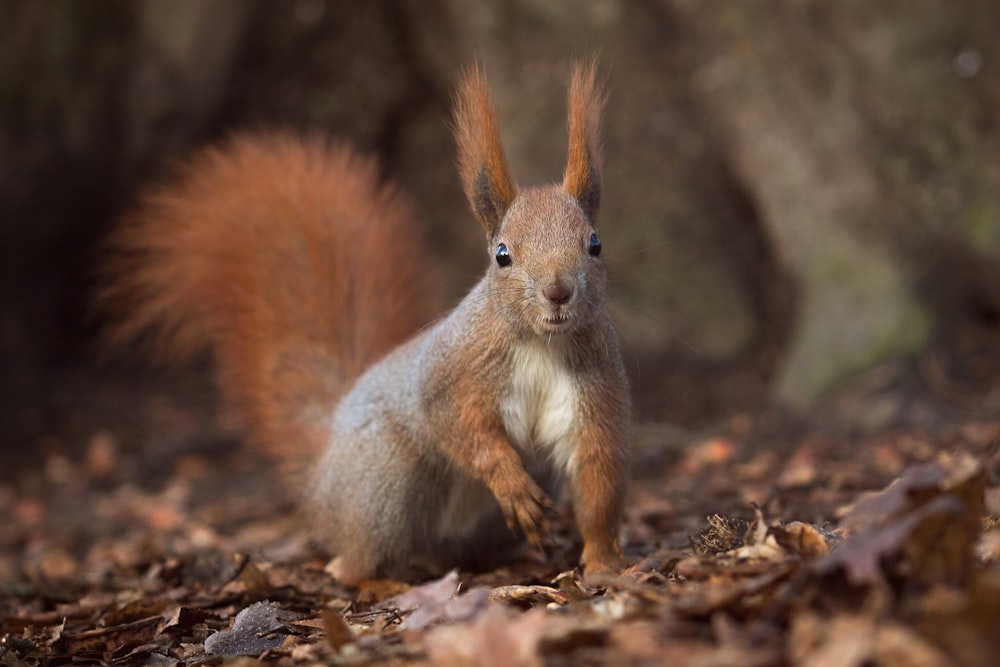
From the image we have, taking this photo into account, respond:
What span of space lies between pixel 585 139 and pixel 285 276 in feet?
4.53

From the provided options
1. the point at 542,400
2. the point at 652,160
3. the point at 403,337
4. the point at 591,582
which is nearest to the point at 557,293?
the point at 542,400

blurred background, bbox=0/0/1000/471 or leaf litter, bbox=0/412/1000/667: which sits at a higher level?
blurred background, bbox=0/0/1000/471

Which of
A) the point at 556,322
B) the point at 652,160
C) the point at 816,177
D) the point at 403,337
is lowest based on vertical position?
the point at 556,322

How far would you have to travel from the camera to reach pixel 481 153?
2.79 m

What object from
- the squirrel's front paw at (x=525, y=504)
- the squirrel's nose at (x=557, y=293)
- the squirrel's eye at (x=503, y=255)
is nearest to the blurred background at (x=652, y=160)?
the squirrel's eye at (x=503, y=255)

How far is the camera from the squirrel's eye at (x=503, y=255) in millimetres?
2686

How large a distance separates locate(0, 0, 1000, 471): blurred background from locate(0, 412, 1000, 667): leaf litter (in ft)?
2.79

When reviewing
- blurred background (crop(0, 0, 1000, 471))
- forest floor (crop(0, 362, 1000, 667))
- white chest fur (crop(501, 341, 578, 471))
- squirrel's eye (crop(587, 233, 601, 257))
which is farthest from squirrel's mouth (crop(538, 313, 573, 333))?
blurred background (crop(0, 0, 1000, 471))

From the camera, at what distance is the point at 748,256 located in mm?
6074

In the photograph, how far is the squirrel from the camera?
106 inches

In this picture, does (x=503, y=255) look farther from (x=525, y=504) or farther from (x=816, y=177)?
(x=816, y=177)

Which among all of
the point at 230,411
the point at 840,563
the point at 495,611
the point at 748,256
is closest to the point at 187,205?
the point at 230,411

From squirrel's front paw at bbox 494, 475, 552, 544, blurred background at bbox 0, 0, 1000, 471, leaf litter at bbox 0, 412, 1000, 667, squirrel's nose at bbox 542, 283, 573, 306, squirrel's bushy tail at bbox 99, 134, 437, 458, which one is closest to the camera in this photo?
leaf litter at bbox 0, 412, 1000, 667

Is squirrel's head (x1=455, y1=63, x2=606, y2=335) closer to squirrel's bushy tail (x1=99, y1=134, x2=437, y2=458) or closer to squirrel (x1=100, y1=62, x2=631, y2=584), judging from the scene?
squirrel (x1=100, y1=62, x2=631, y2=584)
